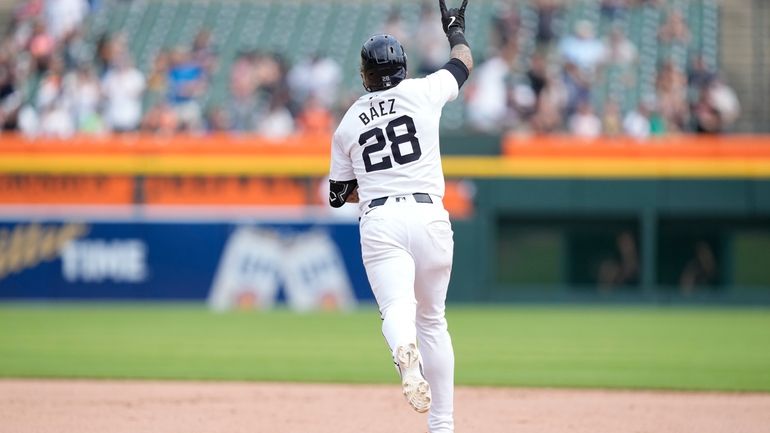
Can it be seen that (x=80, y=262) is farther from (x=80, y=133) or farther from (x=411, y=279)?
(x=411, y=279)

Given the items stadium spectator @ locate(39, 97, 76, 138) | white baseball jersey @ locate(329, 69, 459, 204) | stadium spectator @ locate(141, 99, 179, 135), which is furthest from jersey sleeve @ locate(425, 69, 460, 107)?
stadium spectator @ locate(39, 97, 76, 138)

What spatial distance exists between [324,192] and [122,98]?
10.3ft

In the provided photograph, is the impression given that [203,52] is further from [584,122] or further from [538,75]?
[584,122]

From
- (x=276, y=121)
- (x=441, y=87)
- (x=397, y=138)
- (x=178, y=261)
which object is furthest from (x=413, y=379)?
(x=276, y=121)

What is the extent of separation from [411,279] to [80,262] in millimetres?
10902

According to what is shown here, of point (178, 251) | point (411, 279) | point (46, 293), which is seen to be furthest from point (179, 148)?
point (411, 279)

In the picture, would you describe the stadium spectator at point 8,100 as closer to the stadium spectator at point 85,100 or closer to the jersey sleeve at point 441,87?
the stadium spectator at point 85,100

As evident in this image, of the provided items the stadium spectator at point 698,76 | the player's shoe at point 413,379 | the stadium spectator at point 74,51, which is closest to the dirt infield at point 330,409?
the player's shoe at point 413,379

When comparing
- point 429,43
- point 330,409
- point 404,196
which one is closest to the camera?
point 404,196

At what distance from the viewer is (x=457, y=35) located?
5953 mm

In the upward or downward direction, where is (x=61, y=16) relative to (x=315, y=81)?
Answer: upward

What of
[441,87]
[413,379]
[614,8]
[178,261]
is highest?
[614,8]

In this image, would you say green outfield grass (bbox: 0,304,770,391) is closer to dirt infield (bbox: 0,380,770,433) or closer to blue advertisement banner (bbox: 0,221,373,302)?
blue advertisement banner (bbox: 0,221,373,302)

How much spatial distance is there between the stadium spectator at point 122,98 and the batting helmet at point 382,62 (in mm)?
11278
